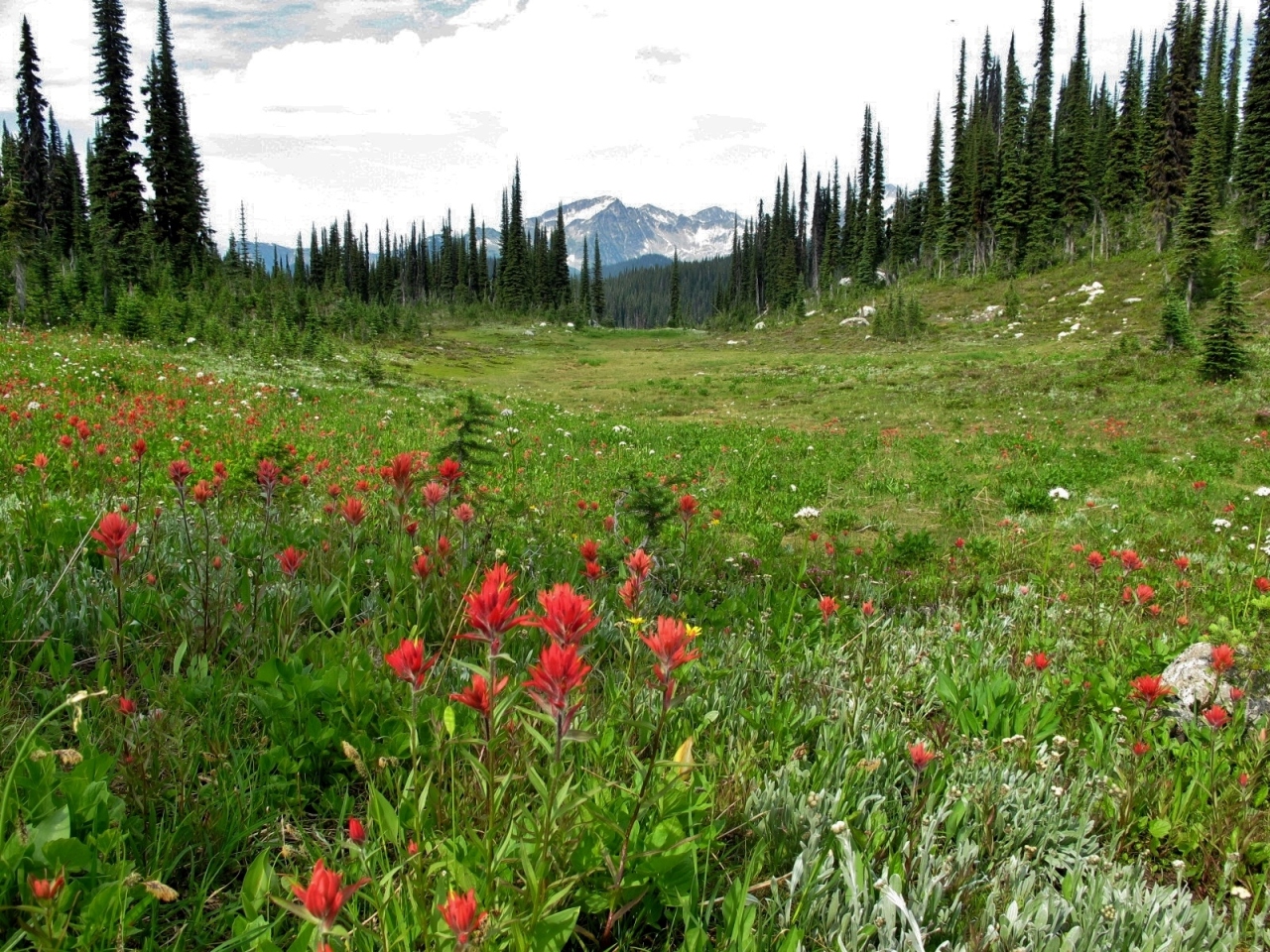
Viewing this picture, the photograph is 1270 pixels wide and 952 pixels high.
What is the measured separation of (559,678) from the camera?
4.11ft

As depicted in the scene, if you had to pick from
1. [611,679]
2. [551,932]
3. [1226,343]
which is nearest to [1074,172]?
[1226,343]

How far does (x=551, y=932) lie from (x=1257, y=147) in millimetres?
64150

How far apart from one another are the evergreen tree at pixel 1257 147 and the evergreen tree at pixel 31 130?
269 ft

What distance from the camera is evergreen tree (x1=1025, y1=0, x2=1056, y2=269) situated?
2263 inches

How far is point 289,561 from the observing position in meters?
2.66

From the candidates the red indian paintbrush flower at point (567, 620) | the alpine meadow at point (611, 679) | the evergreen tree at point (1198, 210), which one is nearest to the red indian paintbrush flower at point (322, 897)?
the alpine meadow at point (611, 679)

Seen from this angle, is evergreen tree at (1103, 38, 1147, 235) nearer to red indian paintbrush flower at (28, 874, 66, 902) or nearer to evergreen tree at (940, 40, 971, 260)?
evergreen tree at (940, 40, 971, 260)

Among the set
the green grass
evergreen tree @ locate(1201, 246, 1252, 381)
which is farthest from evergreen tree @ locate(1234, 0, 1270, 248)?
the green grass

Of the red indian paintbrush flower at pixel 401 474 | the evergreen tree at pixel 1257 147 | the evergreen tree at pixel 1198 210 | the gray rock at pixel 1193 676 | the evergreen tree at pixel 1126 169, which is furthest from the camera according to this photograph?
the evergreen tree at pixel 1126 169

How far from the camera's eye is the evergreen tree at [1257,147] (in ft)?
141

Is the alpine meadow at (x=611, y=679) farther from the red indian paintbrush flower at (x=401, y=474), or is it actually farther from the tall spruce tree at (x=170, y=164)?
the tall spruce tree at (x=170, y=164)

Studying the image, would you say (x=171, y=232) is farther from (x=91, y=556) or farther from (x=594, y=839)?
(x=594, y=839)

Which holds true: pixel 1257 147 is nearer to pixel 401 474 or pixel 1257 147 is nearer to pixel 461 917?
pixel 401 474

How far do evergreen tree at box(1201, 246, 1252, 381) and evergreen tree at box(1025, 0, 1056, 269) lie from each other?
41371 millimetres
